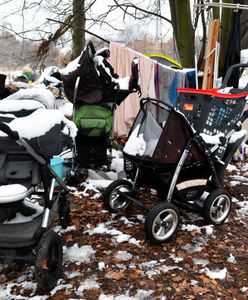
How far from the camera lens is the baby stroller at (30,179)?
2.68 m

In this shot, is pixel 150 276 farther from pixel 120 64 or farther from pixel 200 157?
pixel 120 64

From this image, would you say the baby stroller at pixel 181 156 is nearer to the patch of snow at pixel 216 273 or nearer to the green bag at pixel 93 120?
the patch of snow at pixel 216 273

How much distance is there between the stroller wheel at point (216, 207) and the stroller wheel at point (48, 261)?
1.78 m

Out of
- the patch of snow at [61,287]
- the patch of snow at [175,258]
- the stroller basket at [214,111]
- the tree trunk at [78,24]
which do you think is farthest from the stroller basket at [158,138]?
the tree trunk at [78,24]

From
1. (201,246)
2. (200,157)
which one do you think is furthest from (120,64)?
(201,246)

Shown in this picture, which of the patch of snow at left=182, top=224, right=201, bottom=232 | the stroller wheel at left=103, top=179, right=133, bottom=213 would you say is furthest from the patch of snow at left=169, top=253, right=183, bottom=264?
the stroller wheel at left=103, top=179, right=133, bottom=213

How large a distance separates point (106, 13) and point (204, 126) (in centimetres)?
701

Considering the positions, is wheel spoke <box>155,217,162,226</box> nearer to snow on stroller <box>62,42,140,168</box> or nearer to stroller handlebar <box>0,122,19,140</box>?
stroller handlebar <box>0,122,19,140</box>

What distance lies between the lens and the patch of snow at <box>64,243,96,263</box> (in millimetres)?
3400

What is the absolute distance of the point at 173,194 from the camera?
3906 millimetres

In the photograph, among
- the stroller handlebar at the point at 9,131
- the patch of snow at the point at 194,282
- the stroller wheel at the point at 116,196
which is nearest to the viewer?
the stroller handlebar at the point at 9,131

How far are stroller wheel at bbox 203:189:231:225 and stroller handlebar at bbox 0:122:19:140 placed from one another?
2334 millimetres

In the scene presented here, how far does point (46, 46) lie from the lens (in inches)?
336

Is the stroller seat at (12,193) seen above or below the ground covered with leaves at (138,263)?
above
